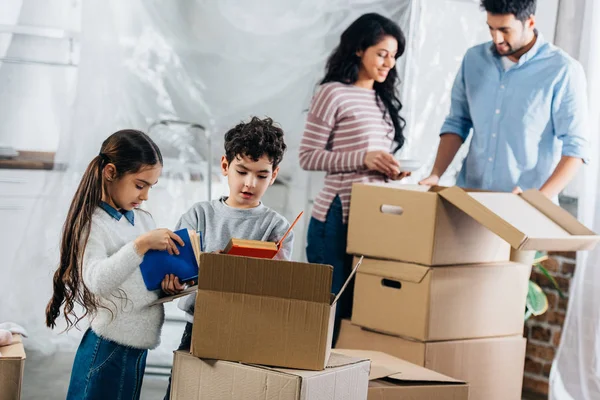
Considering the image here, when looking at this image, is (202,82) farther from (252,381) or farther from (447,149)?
(252,381)

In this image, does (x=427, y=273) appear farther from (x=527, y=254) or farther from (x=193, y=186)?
(x=193, y=186)

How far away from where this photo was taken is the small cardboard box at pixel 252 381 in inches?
64.3

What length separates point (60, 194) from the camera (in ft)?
11.2

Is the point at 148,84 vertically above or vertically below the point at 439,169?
above

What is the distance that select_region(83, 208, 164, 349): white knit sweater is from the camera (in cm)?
177

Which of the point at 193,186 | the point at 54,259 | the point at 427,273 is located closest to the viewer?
the point at 427,273

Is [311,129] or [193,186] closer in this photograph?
[311,129]

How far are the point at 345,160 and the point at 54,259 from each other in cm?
129

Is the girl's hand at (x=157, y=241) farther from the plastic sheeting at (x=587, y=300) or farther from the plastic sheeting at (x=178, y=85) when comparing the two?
the plastic sheeting at (x=587, y=300)

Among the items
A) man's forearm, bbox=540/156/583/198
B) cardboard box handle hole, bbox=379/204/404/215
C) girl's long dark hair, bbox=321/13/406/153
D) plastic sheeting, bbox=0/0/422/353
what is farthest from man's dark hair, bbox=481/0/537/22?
plastic sheeting, bbox=0/0/422/353

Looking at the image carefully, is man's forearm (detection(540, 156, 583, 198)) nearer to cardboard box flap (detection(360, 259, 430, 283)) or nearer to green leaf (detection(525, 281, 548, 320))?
cardboard box flap (detection(360, 259, 430, 283))

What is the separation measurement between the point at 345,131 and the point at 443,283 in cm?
61

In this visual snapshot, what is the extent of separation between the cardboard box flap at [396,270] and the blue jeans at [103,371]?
104cm

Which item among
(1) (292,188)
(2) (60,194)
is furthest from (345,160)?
(2) (60,194)
